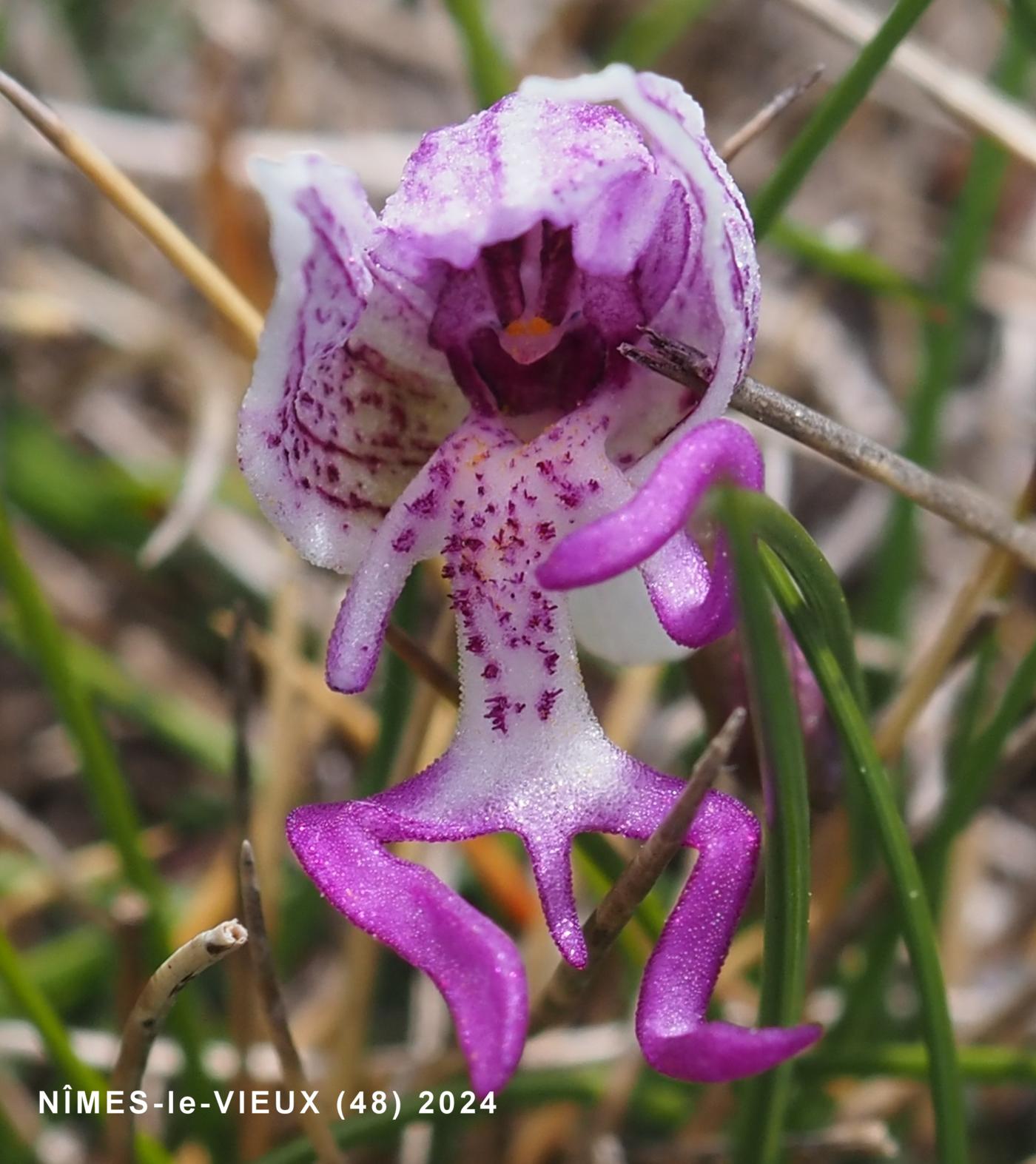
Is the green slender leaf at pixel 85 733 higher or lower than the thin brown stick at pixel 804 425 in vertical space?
lower

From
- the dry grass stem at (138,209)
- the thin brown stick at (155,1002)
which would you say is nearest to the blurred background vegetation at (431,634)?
the thin brown stick at (155,1002)

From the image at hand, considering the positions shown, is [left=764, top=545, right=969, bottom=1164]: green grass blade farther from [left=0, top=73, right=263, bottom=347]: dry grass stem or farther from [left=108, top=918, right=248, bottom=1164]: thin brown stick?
[left=0, top=73, right=263, bottom=347]: dry grass stem

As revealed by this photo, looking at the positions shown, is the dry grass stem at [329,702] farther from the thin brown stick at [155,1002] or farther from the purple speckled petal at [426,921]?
the purple speckled petal at [426,921]

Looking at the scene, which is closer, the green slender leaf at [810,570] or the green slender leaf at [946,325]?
the green slender leaf at [810,570]

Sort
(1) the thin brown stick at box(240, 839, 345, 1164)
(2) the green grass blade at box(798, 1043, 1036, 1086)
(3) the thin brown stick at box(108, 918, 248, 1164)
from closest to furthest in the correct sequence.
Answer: (3) the thin brown stick at box(108, 918, 248, 1164), (1) the thin brown stick at box(240, 839, 345, 1164), (2) the green grass blade at box(798, 1043, 1036, 1086)

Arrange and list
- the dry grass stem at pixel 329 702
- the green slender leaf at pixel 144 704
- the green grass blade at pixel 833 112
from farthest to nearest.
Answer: the green slender leaf at pixel 144 704, the dry grass stem at pixel 329 702, the green grass blade at pixel 833 112

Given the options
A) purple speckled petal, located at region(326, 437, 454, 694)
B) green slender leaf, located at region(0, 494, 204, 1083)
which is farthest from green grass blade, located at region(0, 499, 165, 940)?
purple speckled petal, located at region(326, 437, 454, 694)
